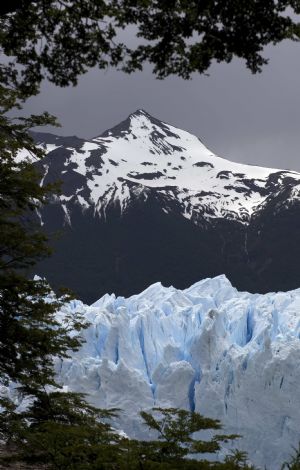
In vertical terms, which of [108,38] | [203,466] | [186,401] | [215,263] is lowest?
[186,401]

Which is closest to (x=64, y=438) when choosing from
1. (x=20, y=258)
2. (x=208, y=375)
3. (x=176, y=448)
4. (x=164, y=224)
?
(x=176, y=448)

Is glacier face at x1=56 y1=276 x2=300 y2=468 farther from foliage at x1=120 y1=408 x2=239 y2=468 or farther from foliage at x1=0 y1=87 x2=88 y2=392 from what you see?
foliage at x1=120 y1=408 x2=239 y2=468

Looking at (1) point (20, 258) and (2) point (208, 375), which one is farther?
(2) point (208, 375)

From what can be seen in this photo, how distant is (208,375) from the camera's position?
36.1 meters

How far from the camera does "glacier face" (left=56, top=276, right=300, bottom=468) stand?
33.4 metres

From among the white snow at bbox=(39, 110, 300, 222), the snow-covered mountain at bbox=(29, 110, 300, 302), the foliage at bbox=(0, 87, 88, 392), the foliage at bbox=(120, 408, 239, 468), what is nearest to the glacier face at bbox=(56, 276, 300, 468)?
the foliage at bbox=(0, 87, 88, 392)

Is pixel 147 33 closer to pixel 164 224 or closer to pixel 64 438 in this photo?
pixel 64 438

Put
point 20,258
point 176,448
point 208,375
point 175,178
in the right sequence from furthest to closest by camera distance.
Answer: point 175,178 < point 208,375 < point 20,258 < point 176,448

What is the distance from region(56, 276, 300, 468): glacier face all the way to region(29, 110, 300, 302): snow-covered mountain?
67.8 metres

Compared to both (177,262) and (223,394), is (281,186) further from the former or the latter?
(223,394)

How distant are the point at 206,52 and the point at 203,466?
451cm

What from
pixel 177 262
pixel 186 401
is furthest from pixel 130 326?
pixel 177 262

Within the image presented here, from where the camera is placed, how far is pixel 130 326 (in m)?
44.1

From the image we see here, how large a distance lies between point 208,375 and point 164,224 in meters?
95.3
